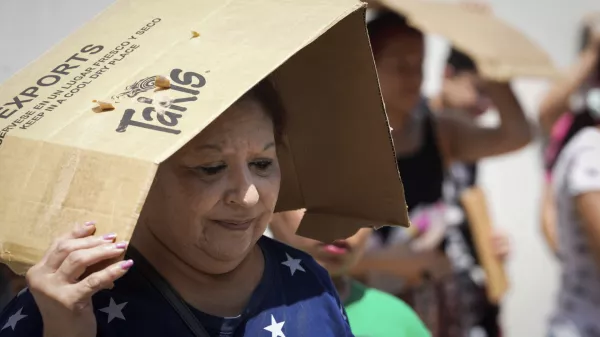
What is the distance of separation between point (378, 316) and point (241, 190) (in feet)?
3.71

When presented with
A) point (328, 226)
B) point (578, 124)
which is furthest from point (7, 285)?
point (578, 124)

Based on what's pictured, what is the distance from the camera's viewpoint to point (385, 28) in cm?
370

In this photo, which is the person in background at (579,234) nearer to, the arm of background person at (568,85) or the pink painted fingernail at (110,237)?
the arm of background person at (568,85)

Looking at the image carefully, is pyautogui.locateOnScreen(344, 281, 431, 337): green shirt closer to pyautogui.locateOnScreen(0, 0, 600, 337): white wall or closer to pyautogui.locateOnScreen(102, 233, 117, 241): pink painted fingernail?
pyautogui.locateOnScreen(102, 233, 117, 241): pink painted fingernail

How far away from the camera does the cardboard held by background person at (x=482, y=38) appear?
3.20m

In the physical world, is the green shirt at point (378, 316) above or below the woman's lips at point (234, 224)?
below

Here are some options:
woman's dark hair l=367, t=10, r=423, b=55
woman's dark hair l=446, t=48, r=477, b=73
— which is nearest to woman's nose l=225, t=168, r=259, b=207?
woman's dark hair l=367, t=10, r=423, b=55

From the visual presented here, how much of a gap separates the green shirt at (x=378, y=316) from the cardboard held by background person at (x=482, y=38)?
832 mm

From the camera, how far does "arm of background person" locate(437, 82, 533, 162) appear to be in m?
3.92

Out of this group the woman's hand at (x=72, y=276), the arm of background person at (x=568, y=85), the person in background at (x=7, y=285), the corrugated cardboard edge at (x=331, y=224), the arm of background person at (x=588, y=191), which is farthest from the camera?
the arm of background person at (x=568, y=85)

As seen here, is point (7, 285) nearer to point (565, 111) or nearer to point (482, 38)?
point (482, 38)

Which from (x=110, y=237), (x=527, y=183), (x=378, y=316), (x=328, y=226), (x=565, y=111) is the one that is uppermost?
(x=110, y=237)

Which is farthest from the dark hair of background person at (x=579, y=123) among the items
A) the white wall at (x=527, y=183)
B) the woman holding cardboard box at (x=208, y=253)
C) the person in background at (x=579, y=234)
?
the woman holding cardboard box at (x=208, y=253)

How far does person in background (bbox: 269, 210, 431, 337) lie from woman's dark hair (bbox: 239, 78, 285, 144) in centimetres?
61
